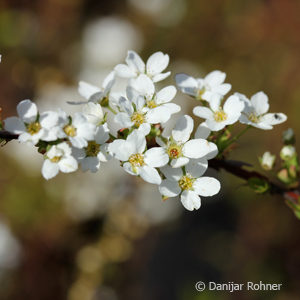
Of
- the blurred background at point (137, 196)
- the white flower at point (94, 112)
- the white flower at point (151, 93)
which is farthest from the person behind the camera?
the blurred background at point (137, 196)

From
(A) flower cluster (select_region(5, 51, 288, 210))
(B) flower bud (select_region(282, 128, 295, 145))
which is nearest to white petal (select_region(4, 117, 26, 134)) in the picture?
(A) flower cluster (select_region(5, 51, 288, 210))

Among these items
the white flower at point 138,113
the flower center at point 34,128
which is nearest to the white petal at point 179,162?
the white flower at point 138,113

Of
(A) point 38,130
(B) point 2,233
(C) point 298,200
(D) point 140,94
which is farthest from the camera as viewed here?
(B) point 2,233

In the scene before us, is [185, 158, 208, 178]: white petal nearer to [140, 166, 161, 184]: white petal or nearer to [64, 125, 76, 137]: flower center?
[140, 166, 161, 184]: white petal

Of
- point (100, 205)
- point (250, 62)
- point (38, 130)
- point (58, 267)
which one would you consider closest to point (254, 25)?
point (250, 62)

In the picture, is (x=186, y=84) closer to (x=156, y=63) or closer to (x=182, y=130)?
(x=156, y=63)

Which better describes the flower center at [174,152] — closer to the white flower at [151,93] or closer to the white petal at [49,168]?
the white flower at [151,93]

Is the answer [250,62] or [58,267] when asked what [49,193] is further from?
[250,62]
